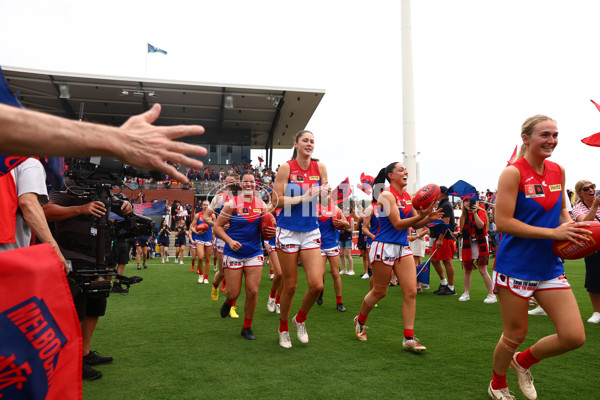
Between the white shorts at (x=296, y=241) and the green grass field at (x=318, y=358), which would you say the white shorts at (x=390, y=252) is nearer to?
the white shorts at (x=296, y=241)

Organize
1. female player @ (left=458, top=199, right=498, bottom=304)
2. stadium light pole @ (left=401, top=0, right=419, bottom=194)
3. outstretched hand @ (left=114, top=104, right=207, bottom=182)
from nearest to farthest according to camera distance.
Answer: outstretched hand @ (left=114, top=104, right=207, bottom=182) → female player @ (left=458, top=199, right=498, bottom=304) → stadium light pole @ (left=401, top=0, right=419, bottom=194)

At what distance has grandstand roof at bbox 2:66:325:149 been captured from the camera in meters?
28.2

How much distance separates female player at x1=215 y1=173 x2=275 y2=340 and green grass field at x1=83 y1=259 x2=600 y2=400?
0.57 metres

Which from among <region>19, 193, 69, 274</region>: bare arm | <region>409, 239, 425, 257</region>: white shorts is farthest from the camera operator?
<region>409, 239, 425, 257</region>: white shorts

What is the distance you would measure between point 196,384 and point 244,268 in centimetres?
211

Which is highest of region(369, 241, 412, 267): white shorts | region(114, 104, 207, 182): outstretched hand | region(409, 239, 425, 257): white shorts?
region(114, 104, 207, 182): outstretched hand

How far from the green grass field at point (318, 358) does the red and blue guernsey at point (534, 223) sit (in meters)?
Answer: 1.21

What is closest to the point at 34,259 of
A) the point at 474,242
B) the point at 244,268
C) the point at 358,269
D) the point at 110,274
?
the point at 110,274

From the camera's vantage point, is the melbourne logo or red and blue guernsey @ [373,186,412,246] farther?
red and blue guernsey @ [373,186,412,246]

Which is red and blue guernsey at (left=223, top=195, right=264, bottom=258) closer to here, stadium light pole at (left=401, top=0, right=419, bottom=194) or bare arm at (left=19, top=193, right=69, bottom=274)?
bare arm at (left=19, top=193, right=69, bottom=274)

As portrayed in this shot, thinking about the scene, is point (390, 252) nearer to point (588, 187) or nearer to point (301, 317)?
point (301, 317)

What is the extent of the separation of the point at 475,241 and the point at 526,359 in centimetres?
569

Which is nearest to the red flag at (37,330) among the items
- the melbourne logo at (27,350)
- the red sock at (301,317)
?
the melbourne logo at (27,350)

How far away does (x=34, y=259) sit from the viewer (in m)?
1.60
